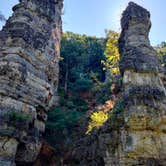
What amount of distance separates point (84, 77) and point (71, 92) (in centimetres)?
370

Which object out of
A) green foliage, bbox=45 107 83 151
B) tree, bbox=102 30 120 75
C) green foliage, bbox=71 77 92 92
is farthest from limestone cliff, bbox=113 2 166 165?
green foliage, bbox=71 77 92 92

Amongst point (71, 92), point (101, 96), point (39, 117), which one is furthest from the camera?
point (71, 92)

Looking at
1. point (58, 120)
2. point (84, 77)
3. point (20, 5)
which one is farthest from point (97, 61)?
point (20, 5)

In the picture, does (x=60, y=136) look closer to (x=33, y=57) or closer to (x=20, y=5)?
(x=33, y=57)

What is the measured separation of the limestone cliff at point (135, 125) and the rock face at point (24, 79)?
3237mm

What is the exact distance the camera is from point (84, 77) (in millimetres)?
32656

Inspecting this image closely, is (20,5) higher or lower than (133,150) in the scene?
higher

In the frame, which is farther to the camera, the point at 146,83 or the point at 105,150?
the point at 146,83

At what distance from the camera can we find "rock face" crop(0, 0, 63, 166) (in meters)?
13.6

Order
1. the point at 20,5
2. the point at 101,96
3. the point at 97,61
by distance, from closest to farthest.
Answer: the point at 20,5, the point at 101,96, the point at 97,61

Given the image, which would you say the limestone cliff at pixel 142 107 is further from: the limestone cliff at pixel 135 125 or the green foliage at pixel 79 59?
the green foliage at pixel 79 59

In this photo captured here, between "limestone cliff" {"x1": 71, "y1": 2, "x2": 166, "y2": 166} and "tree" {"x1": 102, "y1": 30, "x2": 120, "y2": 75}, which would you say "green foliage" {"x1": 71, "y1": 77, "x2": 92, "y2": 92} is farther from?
"limestone cliff" {"x1": 71, "y1": 2, "x2": 166, "y2": 166}

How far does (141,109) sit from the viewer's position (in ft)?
41.4

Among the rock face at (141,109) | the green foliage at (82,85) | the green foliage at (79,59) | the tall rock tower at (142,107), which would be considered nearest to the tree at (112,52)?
the tall rock tower at (142,107)
